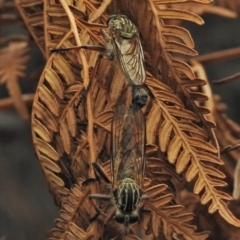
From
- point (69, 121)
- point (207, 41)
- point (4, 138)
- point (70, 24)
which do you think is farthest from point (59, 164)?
point (207, 41)

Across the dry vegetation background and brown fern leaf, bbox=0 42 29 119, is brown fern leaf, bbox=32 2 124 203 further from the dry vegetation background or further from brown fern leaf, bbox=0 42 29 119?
brown fern leaf, bbox=0 42 29 119

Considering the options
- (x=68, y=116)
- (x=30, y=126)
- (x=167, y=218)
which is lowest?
(x=30, y=126)

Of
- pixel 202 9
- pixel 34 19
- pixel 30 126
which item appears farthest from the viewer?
pixel 30 126

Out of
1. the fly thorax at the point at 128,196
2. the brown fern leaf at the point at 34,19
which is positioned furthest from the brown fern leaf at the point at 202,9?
the fly thorax at the point at 128,196

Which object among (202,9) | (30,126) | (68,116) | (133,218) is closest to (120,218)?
(133,218)

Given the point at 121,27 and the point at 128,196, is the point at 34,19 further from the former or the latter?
the point at 128,196

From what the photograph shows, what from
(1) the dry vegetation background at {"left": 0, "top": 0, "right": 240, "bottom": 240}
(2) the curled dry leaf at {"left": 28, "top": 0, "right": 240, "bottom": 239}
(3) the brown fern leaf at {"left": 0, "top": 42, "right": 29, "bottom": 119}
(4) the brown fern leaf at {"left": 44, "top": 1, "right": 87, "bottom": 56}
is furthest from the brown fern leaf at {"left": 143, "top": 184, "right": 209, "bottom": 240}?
(3) the brown fern leaf at {"left": 0, "top": 42, "right": 29, "bottom": 119}
